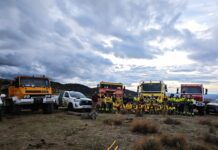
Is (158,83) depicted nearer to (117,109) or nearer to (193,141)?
(117,109)

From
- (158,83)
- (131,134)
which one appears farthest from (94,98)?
(158,83)

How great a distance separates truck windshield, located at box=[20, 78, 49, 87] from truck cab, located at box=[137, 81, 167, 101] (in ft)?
26.7

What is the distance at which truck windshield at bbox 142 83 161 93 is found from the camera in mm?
26791

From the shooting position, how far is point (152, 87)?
27.0 m

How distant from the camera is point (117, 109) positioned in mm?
25656

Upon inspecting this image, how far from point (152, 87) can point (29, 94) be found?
1055 cm

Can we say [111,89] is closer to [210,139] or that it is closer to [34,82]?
[34,82]

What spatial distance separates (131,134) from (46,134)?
11.7 ft

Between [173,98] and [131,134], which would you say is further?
[173,98]

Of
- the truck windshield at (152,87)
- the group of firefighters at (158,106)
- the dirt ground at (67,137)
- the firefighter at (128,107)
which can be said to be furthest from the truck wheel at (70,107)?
the dirt ground at (67,137)

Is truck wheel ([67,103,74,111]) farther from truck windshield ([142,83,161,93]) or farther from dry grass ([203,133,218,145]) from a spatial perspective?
dry grass ([203,133,218,145])

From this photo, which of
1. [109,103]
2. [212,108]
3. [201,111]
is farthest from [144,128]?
[212,108]

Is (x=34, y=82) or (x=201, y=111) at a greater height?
(x=34, y=82)

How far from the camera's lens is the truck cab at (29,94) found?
2114cm
